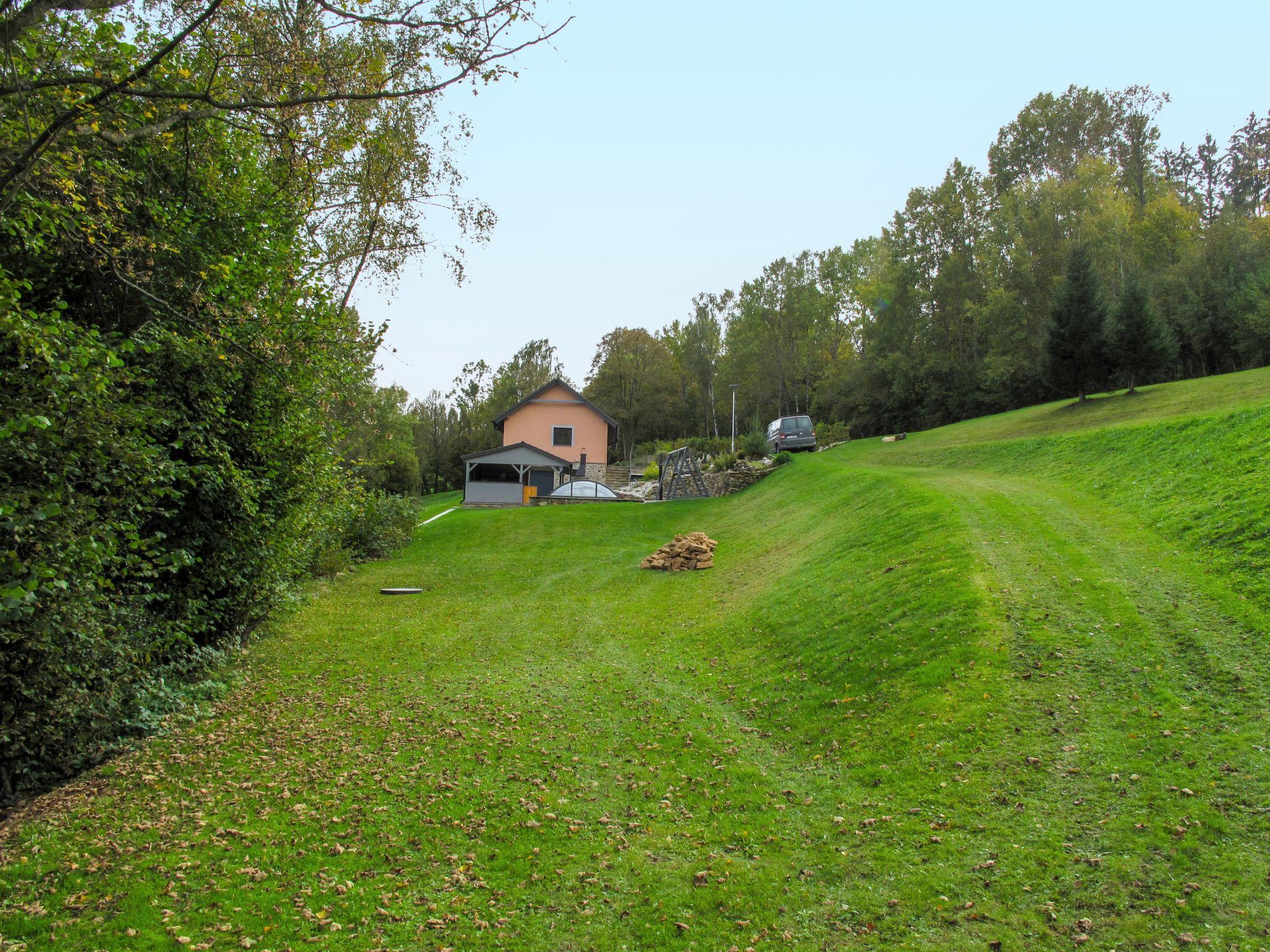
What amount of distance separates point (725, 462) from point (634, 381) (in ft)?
114

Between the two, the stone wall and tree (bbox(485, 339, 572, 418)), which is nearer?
the stone wall

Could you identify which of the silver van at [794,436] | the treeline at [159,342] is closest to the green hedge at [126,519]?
the treeline at [159,342]

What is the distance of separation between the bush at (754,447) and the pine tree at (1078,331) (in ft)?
41.3

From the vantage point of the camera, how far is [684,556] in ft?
64.3

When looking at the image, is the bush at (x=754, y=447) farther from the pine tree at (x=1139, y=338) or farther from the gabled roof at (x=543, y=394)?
the pine tree at (x=1139, y=338)

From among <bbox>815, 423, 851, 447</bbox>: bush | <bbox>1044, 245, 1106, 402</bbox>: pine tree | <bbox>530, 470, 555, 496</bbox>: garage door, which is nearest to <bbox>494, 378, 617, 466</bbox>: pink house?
<bbox>530, 470, 555, 496</bbox>: garage door

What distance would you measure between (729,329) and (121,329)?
58657mm

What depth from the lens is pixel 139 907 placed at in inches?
193

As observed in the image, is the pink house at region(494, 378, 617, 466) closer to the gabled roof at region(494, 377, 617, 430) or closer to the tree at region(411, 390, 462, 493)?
the gabled roof at region(494, 377, 617, 430)

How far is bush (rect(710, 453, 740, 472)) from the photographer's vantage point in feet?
110

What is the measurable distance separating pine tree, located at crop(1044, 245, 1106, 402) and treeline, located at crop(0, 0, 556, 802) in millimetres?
27002

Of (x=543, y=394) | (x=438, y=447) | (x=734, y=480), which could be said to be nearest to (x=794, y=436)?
(x=734, y=480)

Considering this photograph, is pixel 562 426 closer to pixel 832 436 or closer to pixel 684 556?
pixel 832 436

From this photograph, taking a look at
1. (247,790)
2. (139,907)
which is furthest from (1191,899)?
(247,790)
